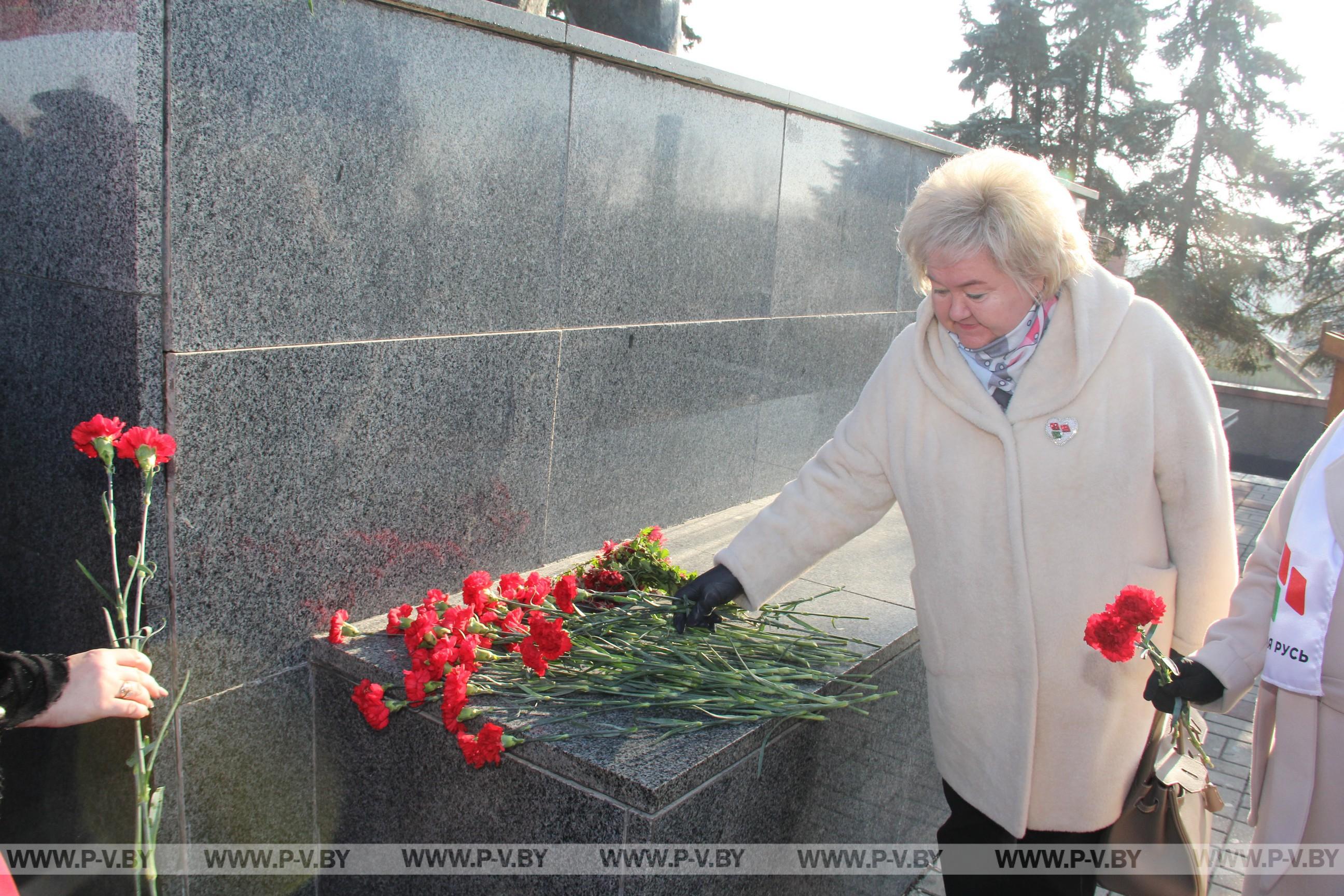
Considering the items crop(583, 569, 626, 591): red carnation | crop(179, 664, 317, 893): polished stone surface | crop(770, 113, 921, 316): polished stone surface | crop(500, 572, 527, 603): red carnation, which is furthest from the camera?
crop(770, 113, 921, 316): polished stone surface

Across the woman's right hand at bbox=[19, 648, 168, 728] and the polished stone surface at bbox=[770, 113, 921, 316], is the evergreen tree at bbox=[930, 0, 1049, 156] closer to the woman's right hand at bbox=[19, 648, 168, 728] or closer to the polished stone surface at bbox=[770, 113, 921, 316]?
the polished stone surface at bbox=[770, 113, 921, 316]

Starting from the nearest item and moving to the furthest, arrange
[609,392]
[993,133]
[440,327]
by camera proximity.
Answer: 1. [440,327]
2. [609,392]
3. [993,133]

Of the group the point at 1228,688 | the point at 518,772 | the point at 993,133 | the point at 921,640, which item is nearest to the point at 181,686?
the point at 518,772

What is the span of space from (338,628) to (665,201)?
219cm

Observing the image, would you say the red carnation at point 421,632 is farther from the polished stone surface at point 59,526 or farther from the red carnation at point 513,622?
the polished stone surface at point 59,526

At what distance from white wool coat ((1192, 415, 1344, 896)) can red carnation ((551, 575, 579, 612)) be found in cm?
154

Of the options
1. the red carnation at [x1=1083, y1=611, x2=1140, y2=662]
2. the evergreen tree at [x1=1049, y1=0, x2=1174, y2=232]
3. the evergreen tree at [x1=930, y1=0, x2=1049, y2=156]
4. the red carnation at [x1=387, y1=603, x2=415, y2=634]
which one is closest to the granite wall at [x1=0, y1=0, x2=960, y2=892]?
the red carnation at [x1=387, y1=603, x2=415, y2=634]

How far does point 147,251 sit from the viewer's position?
2.43 meters

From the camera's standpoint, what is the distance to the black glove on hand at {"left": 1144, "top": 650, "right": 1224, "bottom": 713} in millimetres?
2309

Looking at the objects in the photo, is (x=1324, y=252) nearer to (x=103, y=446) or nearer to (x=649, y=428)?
(x=649, y=428)

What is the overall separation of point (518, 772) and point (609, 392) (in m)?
1.79

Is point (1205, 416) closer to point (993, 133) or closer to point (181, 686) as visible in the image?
point (181, 686)

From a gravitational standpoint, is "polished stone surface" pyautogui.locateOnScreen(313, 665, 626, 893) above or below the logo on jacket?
below

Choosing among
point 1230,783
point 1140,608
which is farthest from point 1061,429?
point 1230,783
